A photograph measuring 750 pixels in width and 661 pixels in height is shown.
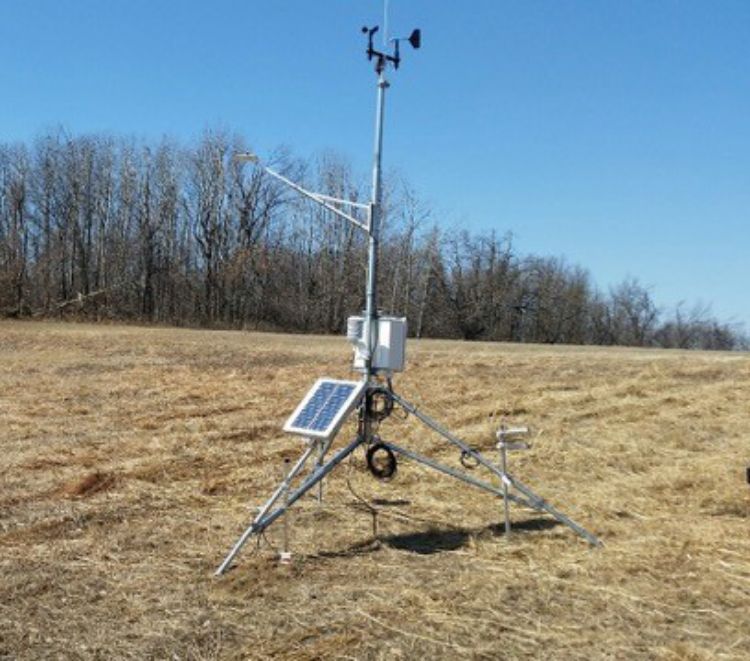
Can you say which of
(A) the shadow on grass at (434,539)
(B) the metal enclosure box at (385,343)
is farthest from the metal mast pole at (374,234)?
(A) the shadow on grass at (434,539)

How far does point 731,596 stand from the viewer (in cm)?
466

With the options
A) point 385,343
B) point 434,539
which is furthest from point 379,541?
point 385,343

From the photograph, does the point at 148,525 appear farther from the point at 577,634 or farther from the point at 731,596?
the point at 731,596

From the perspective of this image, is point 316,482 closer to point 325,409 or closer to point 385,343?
point 325,409

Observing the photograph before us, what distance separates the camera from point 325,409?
217 inches

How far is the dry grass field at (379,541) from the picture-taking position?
4.09 metres

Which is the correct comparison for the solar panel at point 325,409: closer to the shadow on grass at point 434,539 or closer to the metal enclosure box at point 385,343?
the metal enclosure box at point 385,343

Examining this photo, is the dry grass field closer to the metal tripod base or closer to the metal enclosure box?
the metal tripod base

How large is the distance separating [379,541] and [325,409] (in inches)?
39.5

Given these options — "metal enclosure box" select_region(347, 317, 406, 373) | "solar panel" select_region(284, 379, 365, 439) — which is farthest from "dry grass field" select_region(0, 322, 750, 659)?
"metal enclosure box" select_region(347, 317, 406, 373)

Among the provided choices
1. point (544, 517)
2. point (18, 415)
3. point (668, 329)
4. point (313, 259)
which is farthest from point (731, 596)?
point (668, 329)

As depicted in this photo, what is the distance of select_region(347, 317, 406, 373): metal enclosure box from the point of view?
5582 millimetres

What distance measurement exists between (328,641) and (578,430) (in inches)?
268

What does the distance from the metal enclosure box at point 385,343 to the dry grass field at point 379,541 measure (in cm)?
120
